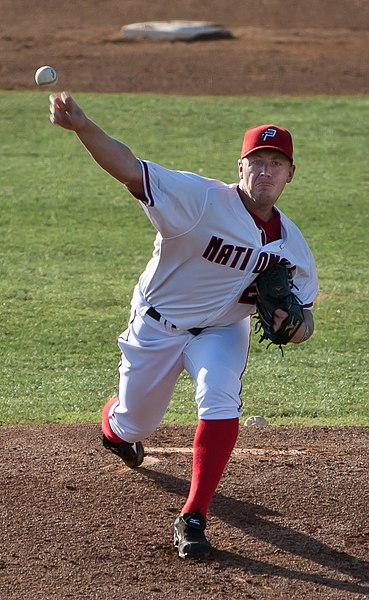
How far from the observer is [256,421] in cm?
555

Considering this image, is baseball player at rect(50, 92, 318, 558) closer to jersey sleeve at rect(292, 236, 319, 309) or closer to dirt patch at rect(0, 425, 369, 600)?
jersey sleeve at rect(292, 236, 319, 309)

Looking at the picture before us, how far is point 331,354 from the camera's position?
6.77 metres

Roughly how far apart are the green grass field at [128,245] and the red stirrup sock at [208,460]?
180cm

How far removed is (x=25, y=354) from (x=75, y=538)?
A: 282cm

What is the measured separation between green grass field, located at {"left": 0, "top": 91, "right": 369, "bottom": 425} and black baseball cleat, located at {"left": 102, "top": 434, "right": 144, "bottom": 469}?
3.55 feet

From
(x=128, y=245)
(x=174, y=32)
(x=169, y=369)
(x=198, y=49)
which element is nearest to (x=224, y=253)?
(x=169, y=369)

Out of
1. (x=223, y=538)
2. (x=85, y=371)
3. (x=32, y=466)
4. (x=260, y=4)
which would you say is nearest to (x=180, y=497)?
(x=223, y=538)

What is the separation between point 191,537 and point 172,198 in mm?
1268

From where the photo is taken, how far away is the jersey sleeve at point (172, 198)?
396cm

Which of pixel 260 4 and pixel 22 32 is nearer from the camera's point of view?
pixel 22 32

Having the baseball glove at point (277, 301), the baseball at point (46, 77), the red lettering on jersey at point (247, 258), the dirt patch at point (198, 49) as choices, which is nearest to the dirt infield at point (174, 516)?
the baseball glove at point (277, 301)

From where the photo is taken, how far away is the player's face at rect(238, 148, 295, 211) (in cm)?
418

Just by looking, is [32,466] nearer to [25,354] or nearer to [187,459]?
[187,459]

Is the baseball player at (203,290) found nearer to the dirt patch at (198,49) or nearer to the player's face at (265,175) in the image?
the player's face at (265,175)
